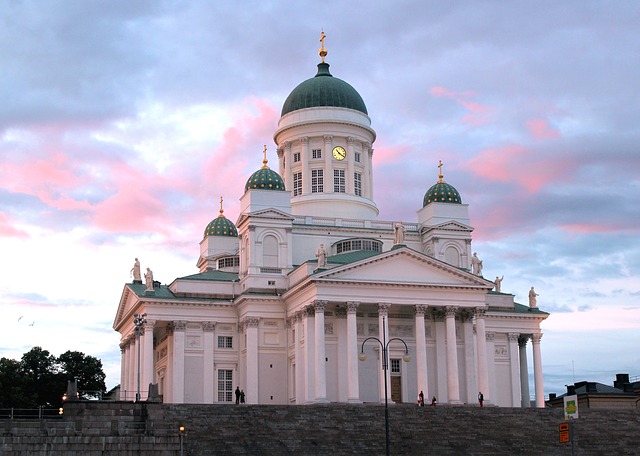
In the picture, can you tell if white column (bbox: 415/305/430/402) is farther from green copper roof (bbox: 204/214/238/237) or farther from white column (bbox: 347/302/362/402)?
green copper roof (bbox: 204/214/238/237)

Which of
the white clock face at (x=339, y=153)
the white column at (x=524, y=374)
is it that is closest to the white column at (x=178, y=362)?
A: the white clock face at (x=339, y=153)

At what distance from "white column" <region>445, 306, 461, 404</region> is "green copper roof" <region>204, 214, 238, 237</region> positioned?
2812 centimetres

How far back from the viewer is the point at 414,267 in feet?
230

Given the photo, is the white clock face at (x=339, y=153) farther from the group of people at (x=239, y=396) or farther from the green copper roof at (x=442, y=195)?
the group of people at (x=239, y=396)

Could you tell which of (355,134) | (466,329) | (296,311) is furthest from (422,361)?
(355,134)

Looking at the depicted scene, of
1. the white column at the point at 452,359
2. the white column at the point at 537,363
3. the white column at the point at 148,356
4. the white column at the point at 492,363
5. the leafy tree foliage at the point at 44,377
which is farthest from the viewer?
the leafy tree foliage at the point at 44,377

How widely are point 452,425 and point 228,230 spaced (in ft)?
132

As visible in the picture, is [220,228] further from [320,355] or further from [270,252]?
[320,355]

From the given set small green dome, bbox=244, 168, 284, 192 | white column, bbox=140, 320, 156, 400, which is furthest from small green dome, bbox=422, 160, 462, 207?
white column, bbox=140, 320, 156, 400

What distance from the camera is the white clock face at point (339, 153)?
3338 inches

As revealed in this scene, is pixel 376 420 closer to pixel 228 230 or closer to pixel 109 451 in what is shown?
pixel 109 451

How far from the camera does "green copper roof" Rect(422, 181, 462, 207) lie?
8319 centimetres

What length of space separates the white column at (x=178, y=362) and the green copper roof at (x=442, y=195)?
2295 centimetres

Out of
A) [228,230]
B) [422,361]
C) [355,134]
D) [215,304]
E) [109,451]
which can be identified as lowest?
[109,451]
